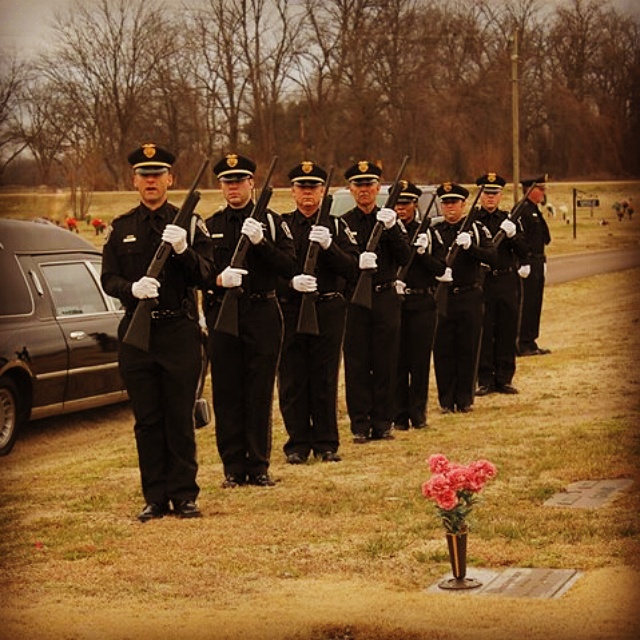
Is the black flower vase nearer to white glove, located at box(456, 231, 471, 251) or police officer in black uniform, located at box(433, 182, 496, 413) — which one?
white glove, located at box(456, 231, 471, 251)

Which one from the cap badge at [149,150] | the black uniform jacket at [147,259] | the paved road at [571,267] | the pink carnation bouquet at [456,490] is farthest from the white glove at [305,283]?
the paved road at [571,267]

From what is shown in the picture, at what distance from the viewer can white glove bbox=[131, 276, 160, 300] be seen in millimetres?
5926

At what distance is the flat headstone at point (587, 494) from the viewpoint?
6109 mm

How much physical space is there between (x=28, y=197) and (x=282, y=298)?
526 cm

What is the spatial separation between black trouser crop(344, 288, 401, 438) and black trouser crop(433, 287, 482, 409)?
4.02 ft

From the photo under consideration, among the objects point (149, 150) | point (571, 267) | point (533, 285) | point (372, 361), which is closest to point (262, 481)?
point (372, 361)

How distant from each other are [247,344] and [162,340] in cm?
96

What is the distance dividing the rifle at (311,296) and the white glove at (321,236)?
31mm

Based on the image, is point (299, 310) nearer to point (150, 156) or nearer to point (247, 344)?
point (247, 344)

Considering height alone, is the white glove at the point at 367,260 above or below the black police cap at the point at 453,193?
below

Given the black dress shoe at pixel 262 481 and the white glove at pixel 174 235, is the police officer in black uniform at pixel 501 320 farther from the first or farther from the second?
the white glove at pixel 174 235

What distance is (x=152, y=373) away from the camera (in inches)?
249

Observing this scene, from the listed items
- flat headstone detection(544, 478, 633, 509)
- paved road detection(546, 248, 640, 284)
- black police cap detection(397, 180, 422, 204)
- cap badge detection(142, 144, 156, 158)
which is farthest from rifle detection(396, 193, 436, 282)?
cap badge detection(142, 144, 156, 158)

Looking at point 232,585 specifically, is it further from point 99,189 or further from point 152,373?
point 99,189
